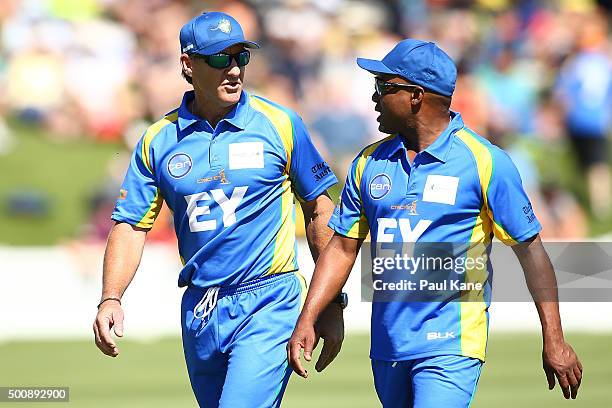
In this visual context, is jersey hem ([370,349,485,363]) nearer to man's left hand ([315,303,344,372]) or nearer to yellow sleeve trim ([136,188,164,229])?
man's left hand ([315,303,344,372])

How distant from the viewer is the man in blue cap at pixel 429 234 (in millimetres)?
5598

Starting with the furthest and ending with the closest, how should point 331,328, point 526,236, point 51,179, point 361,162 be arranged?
1. point 51,179
2. point 331,328
3. point 361,162
4. point 526,236

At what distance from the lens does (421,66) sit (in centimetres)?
570

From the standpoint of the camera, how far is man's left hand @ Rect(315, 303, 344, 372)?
20.0ft

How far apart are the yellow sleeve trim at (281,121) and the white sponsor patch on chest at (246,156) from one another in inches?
5.2

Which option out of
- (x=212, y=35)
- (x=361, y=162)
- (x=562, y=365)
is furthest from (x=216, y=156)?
(x=562, y=365)

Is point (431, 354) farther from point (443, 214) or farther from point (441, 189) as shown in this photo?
point (441, 189)

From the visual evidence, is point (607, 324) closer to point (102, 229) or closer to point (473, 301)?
point (102, 229)

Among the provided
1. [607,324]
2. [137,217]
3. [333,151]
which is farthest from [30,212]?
[137,217]

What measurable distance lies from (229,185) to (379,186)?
2.64 ft

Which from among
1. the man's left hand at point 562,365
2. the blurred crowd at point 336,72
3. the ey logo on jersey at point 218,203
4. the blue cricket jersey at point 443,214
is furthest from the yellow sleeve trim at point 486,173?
the blurred crowd at point 336,72

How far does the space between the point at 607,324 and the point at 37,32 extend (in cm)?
797

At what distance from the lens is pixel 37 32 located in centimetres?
1602

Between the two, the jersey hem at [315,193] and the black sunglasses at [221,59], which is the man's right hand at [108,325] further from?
the black sunglasses at [221,59]
